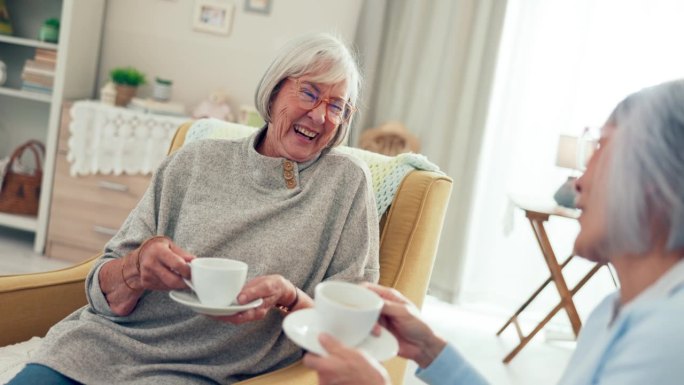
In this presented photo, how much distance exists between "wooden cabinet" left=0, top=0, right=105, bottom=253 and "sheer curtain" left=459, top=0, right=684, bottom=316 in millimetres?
2254

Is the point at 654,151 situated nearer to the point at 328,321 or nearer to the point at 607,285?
the point at 328,321

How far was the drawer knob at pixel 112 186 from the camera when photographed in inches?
142

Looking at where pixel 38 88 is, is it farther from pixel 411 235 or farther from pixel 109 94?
pixel 411 235

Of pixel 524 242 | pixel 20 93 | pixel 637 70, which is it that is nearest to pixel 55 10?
pixel 20 93

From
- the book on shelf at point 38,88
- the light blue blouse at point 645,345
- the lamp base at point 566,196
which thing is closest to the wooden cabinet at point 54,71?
the book on shelf at point 38,88

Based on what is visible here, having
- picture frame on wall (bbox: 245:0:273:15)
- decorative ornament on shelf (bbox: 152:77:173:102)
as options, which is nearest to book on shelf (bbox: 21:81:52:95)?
decorative ornament on shelf (bbox: 152:77:173:102)

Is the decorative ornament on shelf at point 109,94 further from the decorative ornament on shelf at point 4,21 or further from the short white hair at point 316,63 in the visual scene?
the short white hair at point 316,63

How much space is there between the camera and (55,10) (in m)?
4.06

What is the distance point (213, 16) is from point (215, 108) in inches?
22.4

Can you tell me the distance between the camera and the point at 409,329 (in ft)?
3.65

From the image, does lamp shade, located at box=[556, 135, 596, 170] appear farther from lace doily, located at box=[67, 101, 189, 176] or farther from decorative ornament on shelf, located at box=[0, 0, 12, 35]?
decorative ornament on shelf, located at box=[0, 0, 12, 35]

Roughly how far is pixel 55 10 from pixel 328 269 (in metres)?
3.21

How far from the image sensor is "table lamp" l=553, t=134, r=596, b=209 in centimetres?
328

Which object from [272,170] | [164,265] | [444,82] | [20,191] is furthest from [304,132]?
[20,191]
